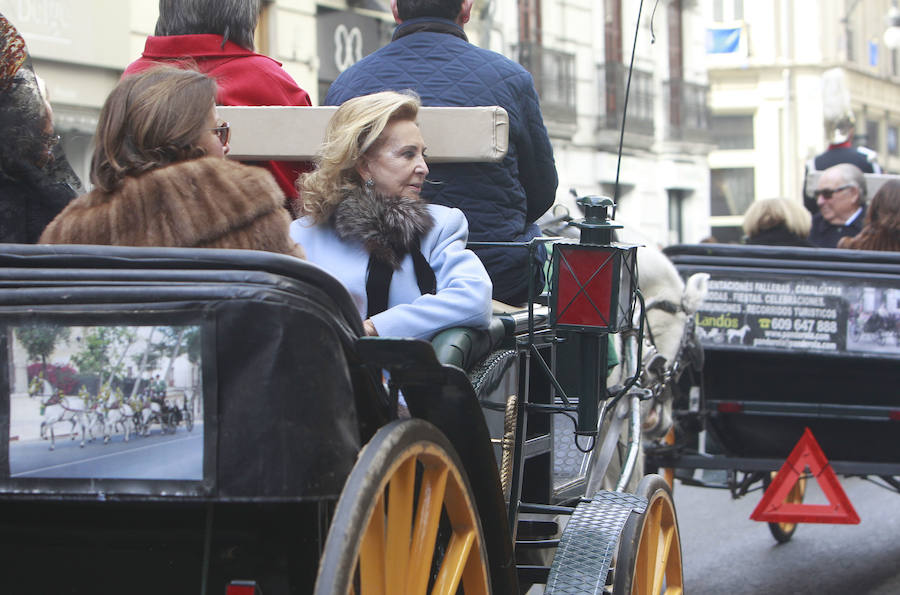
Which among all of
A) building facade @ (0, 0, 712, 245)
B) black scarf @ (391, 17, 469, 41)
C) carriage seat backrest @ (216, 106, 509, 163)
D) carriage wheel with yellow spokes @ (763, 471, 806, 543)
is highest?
building facade @ (0, 0, 712, 245)

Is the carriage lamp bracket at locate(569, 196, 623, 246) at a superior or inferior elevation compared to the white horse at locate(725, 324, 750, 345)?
superior

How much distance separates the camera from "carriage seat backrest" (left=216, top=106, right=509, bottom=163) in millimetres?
3914

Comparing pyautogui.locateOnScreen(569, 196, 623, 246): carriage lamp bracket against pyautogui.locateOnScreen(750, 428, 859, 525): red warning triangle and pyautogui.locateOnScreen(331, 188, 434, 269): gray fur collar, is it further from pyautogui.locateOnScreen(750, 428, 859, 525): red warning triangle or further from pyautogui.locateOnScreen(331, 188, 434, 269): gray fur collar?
pyautogui.locateOnScreen(750, 428, 859, 525): red warning triangle

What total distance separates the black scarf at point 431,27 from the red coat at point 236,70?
43 cm

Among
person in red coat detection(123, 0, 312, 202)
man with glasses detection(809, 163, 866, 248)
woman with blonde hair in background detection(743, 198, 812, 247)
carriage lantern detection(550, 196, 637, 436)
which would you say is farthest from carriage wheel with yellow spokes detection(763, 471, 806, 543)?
person in red coat detection(123, 0, 312, 202)

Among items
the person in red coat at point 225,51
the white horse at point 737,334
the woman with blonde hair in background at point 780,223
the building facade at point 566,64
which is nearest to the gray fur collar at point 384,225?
the person in red coat at point 225,51

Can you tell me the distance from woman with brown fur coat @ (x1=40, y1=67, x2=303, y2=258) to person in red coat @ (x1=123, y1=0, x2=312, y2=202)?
1232mm

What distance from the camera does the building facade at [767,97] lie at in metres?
41.5

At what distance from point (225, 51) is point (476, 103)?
0.82 m

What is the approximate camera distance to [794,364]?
630cm

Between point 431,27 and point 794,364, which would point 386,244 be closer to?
point 431,27

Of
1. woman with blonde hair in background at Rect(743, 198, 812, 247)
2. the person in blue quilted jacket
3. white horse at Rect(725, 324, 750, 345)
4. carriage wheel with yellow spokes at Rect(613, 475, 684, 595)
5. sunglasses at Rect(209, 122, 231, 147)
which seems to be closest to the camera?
sunglasses at Rect(209, 122, 231, 147)

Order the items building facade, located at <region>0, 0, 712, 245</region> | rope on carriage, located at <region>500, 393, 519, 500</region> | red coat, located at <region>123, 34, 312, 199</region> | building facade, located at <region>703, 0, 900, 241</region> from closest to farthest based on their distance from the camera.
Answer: rope on carriage, located at <region>500, 393, 519, 500</region>
red coat, located at <region>123, 34, 312, 199</region>
building facade, located at <region>0, 0, 712, 245</region>
building facade, located at <region>703, 0, 900, 241</region>

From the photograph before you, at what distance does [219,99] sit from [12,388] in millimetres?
2067
